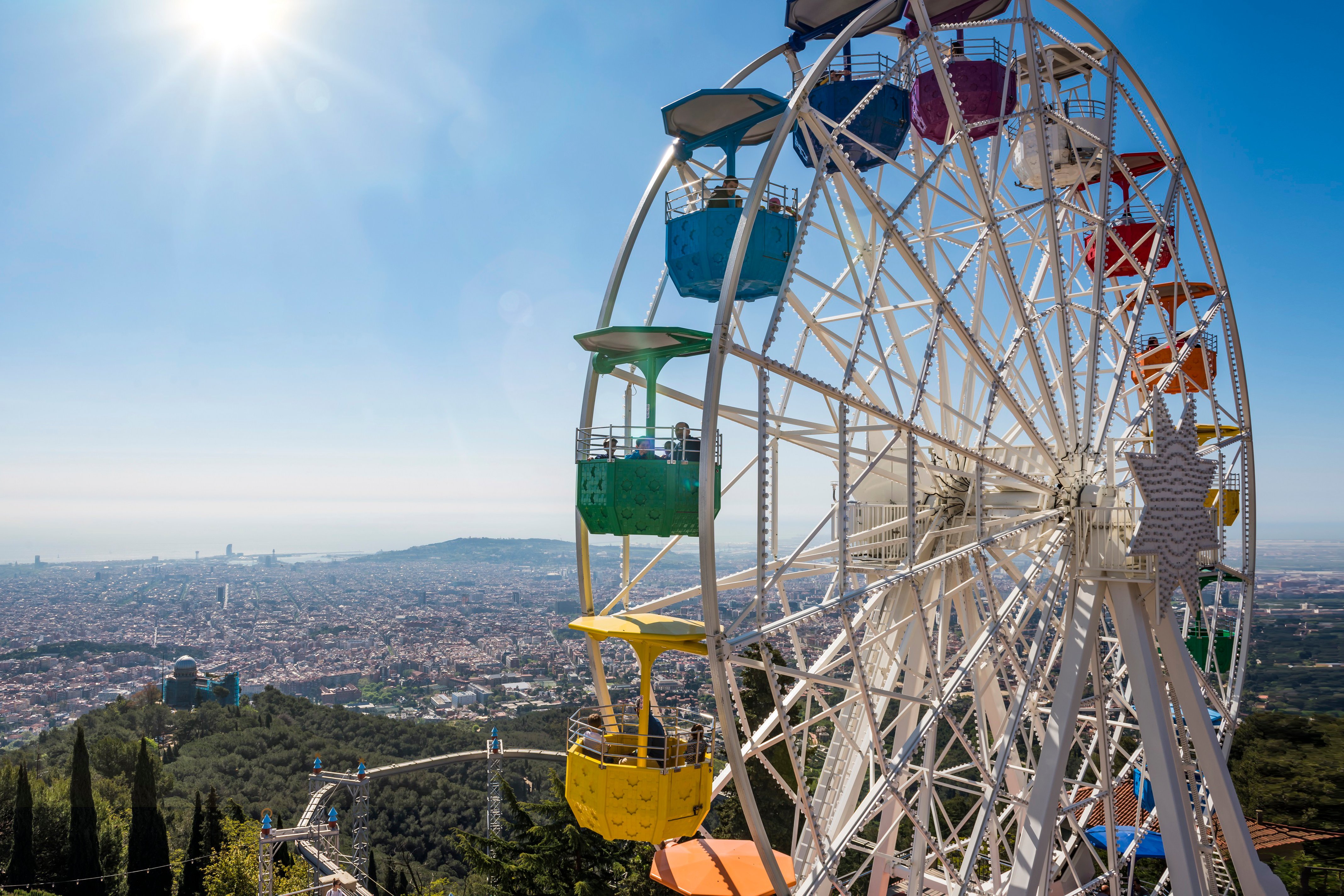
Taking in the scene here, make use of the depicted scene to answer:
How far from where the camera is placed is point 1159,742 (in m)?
12.1

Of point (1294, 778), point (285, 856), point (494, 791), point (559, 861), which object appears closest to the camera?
point (559, 861)

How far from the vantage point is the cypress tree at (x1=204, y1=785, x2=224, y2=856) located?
30.7 metres

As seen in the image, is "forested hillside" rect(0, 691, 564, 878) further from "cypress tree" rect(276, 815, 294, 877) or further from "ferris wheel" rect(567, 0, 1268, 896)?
"ferris wheel" rect(567, 0, 1268, 896)

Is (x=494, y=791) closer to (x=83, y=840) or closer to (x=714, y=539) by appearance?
(x=83, y=840)

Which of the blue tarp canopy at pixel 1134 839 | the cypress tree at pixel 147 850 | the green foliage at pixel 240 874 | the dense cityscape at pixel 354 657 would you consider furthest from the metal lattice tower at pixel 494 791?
the blue tarp canopy at pixel 1134 839

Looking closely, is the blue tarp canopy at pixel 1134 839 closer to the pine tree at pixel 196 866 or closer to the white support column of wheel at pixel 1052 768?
the white support column of wheel at pixel 1052 768

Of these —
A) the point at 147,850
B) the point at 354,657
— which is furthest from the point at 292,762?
the point at 354,657

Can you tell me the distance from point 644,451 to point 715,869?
571cm

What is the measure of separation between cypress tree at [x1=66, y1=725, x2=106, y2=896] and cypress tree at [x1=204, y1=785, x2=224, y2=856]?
122 inches

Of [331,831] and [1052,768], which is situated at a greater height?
[1052,768]

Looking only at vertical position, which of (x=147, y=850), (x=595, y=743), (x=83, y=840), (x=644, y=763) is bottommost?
(x=147, y=850)

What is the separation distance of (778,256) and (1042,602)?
5.89m

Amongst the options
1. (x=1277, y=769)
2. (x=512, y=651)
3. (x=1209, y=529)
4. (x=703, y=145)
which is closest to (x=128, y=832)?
(x=703, y=145)

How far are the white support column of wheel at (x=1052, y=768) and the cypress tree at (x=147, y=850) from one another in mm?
28262
